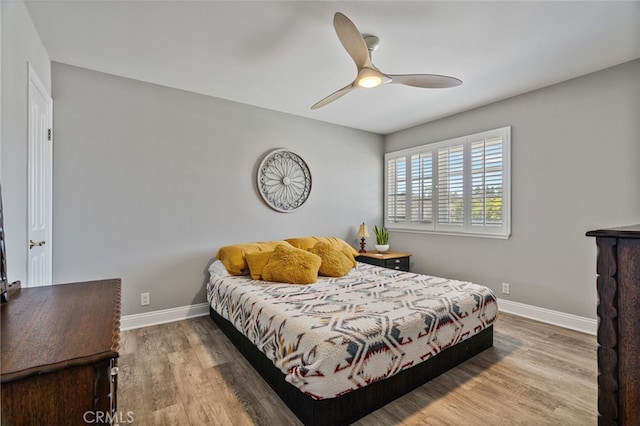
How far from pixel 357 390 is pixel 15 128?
260cm

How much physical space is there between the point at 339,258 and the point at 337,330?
1561 mm

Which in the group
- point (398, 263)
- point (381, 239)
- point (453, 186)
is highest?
point (453, 186)

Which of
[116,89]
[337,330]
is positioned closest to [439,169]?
[337,330]

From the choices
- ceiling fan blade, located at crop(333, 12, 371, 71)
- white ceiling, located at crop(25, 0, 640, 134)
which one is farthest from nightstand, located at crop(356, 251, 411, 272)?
ceiling fan blade, located at crop(333, 12, 371, 71)

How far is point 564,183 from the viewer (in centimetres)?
313

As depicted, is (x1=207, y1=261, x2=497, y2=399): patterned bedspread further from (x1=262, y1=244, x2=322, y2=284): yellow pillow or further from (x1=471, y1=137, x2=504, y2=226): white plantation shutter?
(x1=471, y1=137, x2=504, y2=226): white plantation shutter

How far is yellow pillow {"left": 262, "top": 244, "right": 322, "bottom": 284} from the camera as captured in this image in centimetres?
290

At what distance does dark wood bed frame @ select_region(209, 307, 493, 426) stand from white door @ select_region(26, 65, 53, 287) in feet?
5.29

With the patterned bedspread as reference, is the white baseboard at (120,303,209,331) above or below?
below

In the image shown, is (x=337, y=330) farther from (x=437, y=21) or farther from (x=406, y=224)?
(x=406, y=224)

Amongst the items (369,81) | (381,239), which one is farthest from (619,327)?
(381,239)

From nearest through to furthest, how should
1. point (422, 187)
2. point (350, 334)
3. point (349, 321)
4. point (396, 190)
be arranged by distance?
1. point (350, 334)
2. point (349, 321)
3. point (422, 187)
4. point (396, 190)

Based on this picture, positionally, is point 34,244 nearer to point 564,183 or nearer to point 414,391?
point 414,391

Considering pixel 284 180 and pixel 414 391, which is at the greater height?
pixel 284 180
